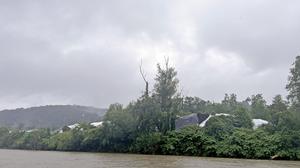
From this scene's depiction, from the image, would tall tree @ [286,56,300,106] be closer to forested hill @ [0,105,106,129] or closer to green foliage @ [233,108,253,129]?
green foliage @ [233,108,253,129]

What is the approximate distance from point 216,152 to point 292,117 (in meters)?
7.36

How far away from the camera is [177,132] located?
42.8 meters

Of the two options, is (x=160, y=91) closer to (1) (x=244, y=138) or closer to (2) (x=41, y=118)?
(1) (x=244, y=138)

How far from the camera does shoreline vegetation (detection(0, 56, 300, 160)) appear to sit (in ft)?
119

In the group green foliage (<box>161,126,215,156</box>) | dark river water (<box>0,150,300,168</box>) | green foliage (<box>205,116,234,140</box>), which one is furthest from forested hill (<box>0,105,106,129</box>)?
dark river water (<box>0,150,300,168</box>)

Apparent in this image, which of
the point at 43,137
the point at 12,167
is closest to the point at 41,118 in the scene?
Answer: the point at 43,137

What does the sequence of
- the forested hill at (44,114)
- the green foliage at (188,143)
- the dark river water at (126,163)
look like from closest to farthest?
the dark river water at (126,163) → the green foliage at (188,143) → the forested hill at (44,114)

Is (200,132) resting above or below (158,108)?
below

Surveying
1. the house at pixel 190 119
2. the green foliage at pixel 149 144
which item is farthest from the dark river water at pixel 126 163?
the house at pixel 190 119

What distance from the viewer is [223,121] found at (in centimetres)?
4241

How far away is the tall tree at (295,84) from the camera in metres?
42.0

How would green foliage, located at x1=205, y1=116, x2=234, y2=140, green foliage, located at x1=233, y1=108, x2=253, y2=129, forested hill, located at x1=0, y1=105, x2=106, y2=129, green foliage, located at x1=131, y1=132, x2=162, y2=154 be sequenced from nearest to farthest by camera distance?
green foliage, located at x1=205, y1=116, x2=234, y2=140 → green foliage, located at x1=131, y1=132, x2=162, y2=154 → green foliage, located at x1=233, y1=108, x2=253, y2=129 → forested hill, located at x1=0, y1=105, x2=106, y2=129

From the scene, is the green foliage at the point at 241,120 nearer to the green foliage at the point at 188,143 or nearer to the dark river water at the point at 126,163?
the green foliage at the point at 188,143

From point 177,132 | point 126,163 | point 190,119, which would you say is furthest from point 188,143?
point 126,163
